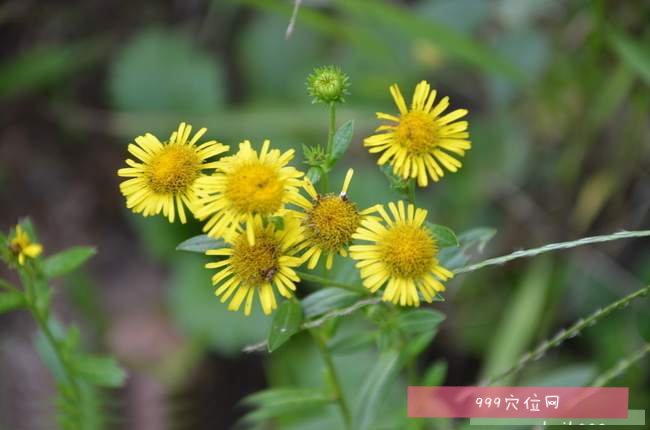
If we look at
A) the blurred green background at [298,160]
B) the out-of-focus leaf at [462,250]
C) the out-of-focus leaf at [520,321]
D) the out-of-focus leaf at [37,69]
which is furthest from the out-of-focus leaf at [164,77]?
the out-of-focus leaf at [462,250]

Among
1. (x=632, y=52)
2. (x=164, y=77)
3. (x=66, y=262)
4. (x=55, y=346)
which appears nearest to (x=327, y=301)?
(x=66, y=262)

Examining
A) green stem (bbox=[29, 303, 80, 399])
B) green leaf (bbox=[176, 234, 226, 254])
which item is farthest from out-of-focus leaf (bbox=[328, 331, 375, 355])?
green stem (bbox=[29, 303, 80, 399])

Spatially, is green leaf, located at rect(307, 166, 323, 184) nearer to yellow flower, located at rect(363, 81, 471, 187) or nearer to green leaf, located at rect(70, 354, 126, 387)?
yellow flower, located at rect(363, 81, 471, 187)

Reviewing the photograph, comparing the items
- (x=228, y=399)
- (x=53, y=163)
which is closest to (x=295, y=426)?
(x=228, y=399)

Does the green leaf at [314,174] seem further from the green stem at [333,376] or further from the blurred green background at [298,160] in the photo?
the blurred green background at [298,160]

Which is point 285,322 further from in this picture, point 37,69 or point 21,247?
point 37,69

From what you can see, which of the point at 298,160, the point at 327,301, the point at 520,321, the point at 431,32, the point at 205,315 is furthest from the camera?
the point at 298,160
